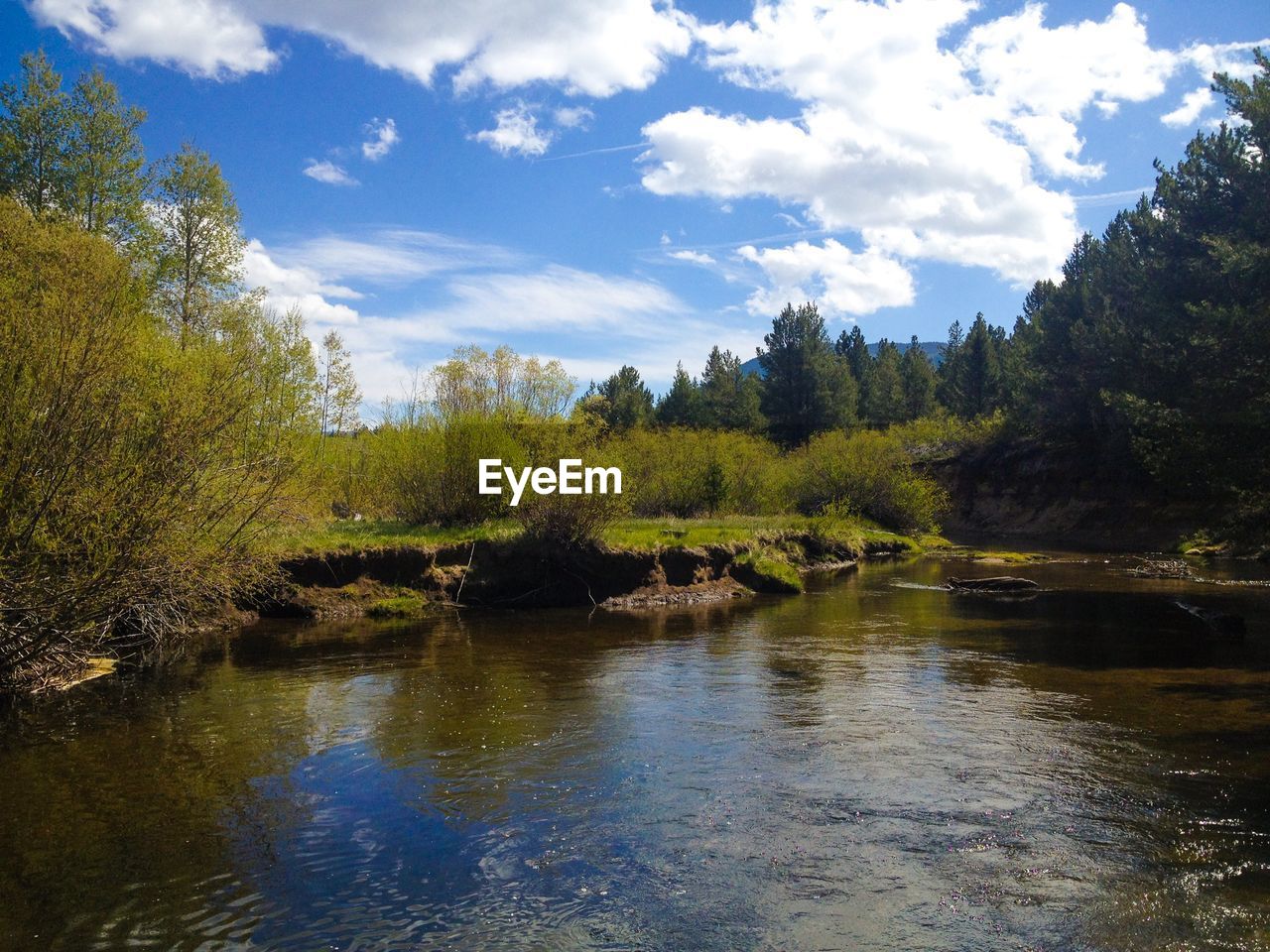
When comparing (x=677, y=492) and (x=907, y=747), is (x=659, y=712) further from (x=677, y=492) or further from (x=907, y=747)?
(x=677, y=492)

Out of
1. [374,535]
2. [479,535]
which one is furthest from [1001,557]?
[374,535]

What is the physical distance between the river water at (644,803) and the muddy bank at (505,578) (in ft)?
19.1

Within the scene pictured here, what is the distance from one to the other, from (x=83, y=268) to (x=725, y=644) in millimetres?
14114

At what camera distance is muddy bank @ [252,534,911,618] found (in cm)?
2377

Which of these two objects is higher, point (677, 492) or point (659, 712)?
point (677, 492)

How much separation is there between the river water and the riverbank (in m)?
5.99

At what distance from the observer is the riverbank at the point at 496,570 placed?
2378 cm

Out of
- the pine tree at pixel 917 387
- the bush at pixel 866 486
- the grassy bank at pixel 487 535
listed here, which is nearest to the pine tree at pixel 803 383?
the pine tree at pixel 917 387

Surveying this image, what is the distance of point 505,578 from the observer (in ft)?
86.3

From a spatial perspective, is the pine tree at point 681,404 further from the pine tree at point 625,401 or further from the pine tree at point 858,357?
the pine tree at point 858,357

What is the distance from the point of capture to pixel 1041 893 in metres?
7.54

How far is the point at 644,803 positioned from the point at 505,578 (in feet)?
55.8

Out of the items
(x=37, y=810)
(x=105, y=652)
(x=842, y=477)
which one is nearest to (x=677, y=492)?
(x=842, y=477)
